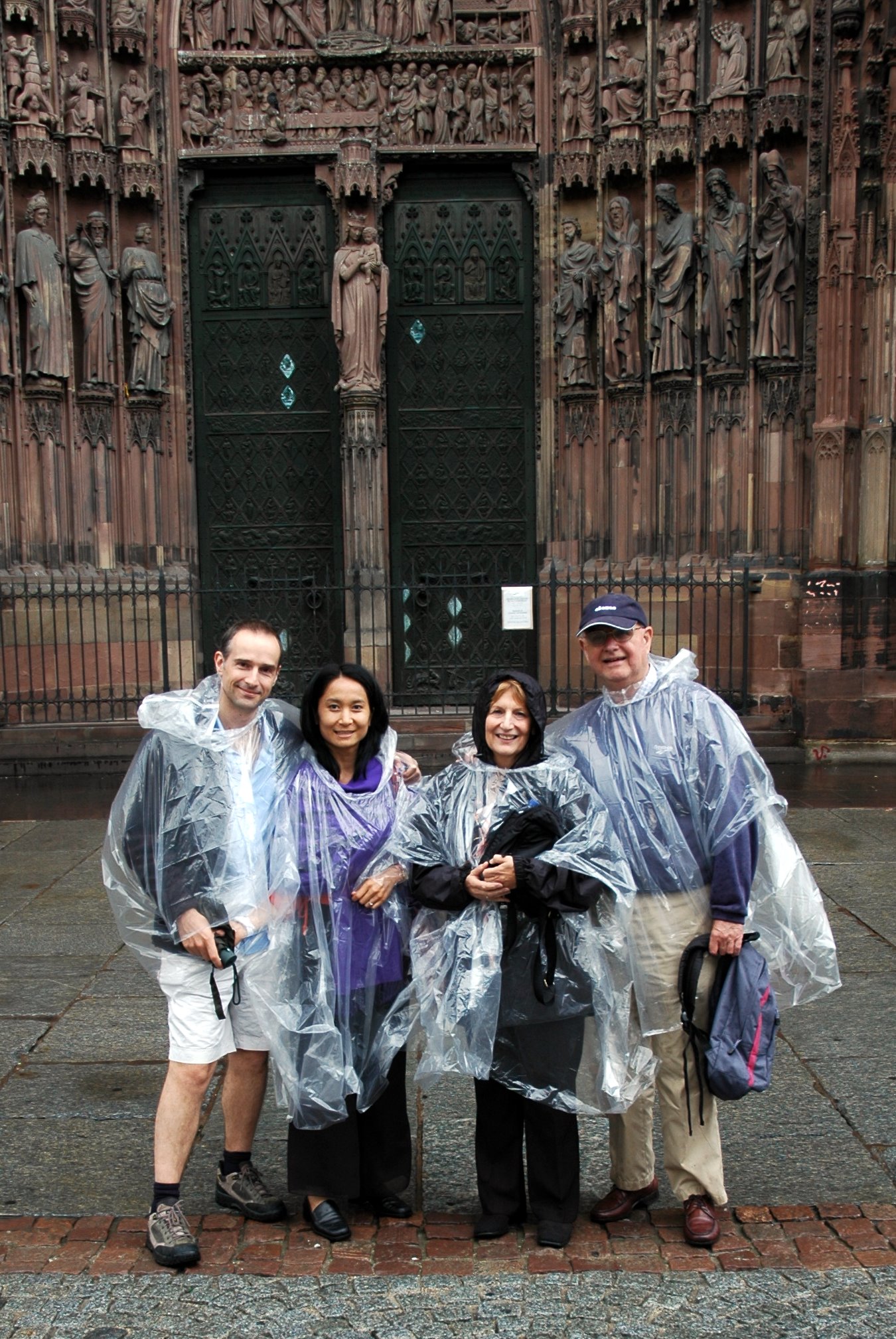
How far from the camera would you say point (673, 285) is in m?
11.4

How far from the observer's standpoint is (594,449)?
12.1 m

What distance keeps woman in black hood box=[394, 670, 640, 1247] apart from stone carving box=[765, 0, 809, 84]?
965 cm

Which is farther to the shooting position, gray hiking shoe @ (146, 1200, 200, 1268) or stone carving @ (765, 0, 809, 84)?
stone carving @ (765, 0, 809, 84)

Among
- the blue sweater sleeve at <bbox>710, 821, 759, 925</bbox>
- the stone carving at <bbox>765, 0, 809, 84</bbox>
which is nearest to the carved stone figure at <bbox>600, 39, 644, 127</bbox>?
the stone carving at <bbox>765, 0, 809, 84</bbox>

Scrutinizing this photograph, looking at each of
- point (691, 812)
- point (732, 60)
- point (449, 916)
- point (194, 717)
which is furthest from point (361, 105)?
point (449, 916)

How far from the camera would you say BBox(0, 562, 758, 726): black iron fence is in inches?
444

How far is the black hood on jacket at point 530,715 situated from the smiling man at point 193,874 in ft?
1.82

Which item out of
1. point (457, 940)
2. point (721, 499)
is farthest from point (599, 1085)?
point (721, 499)

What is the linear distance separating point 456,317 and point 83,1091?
9.36 metres

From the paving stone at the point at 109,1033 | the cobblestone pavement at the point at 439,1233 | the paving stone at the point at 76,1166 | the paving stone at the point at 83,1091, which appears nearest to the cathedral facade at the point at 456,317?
the paving stone at the point at 109,1033

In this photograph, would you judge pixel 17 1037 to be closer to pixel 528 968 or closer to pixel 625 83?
pixel 528 968

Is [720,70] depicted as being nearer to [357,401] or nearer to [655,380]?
[655,380]

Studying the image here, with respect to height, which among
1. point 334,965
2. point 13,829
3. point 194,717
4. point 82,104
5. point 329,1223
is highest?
point 82,104

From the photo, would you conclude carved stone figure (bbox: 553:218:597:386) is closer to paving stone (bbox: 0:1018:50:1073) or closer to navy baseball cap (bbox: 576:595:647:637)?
paving stone (bbox: 0:1018:50:1073)
